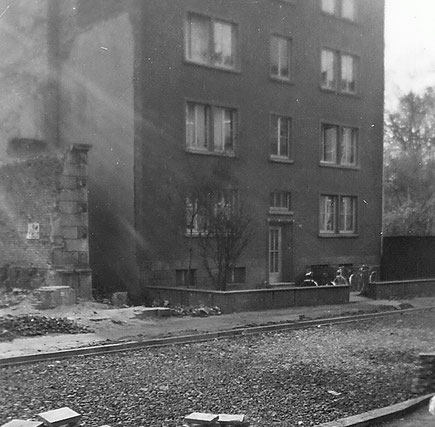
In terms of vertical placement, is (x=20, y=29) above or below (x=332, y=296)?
above

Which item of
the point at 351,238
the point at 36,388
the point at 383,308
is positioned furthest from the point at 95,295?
the point at 36,388

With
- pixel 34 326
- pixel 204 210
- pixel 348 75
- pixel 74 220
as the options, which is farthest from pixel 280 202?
pixel 34 326

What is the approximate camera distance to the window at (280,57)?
2611cm

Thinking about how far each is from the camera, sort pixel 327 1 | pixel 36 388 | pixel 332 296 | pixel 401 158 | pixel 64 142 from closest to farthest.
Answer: pixel 36 388 → pixel 332 296 → pixel 64 142 → pixel 327 1 → pixel 401 158

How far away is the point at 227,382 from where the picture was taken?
8.77 metres

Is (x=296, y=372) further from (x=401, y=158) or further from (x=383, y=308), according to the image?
(x=401, y=158)

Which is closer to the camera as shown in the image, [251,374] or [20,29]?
[251,374]

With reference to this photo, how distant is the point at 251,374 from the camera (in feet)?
30.6

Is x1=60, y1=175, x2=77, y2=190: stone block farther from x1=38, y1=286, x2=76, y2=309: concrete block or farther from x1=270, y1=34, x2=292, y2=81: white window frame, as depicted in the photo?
x1=270, y1=34, x2=292, y2=81: white window frame

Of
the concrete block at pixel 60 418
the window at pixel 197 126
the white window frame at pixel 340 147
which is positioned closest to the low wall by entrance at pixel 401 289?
the white window frame at pixel 340 147

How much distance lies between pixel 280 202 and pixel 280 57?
550cm

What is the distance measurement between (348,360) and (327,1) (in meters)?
20.7

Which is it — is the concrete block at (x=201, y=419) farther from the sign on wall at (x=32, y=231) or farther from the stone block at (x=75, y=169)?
the sign on wall at (x=32, y=231)

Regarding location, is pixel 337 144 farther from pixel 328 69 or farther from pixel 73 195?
pixel 73 195
